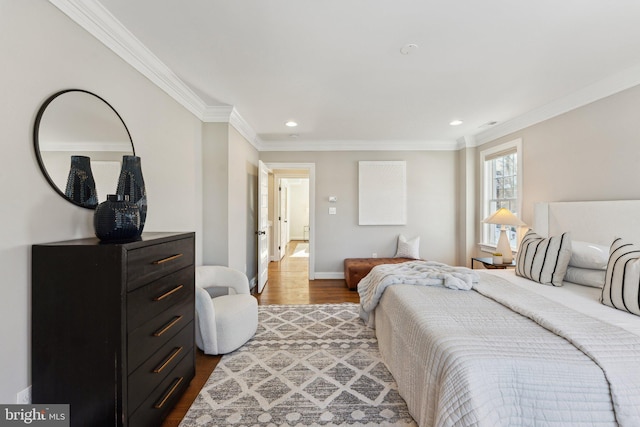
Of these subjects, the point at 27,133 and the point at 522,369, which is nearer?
the point at 522,369

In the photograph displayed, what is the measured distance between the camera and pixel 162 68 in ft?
7.10

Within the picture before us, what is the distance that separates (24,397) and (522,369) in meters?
2.23

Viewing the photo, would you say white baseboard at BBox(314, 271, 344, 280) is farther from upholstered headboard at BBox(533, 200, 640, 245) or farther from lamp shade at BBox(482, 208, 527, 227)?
upholstered headboard at BBox(533, 200, 640, 245)

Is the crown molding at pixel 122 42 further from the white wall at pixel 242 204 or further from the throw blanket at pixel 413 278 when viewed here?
the throw blanket at pixel 413 278

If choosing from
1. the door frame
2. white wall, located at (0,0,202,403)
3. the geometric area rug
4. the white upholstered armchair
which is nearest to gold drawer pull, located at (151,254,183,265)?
white wall, located at (0,0,202,403)

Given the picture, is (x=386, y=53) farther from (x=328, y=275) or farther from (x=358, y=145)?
(x=328, y=275)

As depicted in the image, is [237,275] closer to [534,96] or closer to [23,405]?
[23,405]

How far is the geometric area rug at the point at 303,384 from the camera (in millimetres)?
1591

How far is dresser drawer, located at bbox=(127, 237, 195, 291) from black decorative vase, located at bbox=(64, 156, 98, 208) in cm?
51

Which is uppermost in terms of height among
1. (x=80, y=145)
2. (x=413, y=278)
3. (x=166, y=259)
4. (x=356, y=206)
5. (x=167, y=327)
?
(x=80, y=145)

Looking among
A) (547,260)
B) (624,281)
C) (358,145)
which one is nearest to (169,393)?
(624,281)

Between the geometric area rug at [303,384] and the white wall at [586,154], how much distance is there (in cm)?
262

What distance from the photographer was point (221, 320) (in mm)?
2229

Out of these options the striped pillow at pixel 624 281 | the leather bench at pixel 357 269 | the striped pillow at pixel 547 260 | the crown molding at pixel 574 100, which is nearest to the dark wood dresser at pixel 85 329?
the striped pillow at pixel 624 281
